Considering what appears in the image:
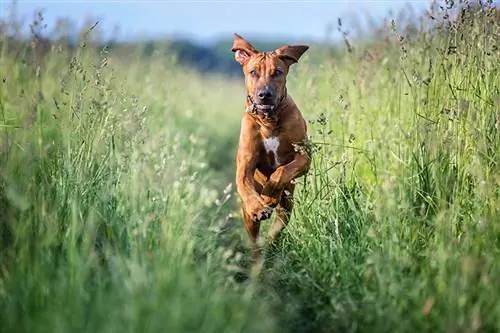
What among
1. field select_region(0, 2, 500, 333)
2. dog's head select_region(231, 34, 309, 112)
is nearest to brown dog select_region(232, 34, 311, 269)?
dog's head select_region(231, 34, 309, 112)

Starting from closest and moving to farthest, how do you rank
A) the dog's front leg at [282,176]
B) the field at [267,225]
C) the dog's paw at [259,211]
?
the field at [267,225] → the dog's paw at [259,211] → the dog's front leg at [282,176]

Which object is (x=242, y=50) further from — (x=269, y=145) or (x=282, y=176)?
(x=282, y=176)

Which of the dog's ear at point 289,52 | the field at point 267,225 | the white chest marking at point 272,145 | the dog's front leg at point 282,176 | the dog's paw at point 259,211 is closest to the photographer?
the field at point 267,225

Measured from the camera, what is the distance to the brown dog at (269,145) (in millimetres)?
5555

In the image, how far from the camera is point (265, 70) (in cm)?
574

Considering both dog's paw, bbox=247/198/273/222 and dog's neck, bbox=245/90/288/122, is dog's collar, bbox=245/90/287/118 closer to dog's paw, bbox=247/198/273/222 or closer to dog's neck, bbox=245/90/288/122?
dog's neck, bbox=245/90/288/122

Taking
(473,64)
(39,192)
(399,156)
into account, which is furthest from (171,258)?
(473,64)

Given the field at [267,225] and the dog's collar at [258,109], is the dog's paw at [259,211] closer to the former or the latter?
the field at [267,225]

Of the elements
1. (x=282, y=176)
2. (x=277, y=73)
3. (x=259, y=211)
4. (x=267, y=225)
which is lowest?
(x=267, y=225)

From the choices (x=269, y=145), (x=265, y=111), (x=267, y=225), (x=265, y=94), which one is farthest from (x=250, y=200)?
(x=267, y=225)

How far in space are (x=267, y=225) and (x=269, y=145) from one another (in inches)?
39.3

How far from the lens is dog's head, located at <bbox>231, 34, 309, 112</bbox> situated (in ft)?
18.3

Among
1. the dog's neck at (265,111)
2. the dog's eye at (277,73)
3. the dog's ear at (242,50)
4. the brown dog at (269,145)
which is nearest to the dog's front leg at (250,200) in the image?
the brown dog at (269,145)

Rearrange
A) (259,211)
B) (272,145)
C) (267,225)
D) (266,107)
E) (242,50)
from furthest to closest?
1. (267,225)
2. (242,50)
3. (272,145)
4. (266,107)
5. (259,211)
